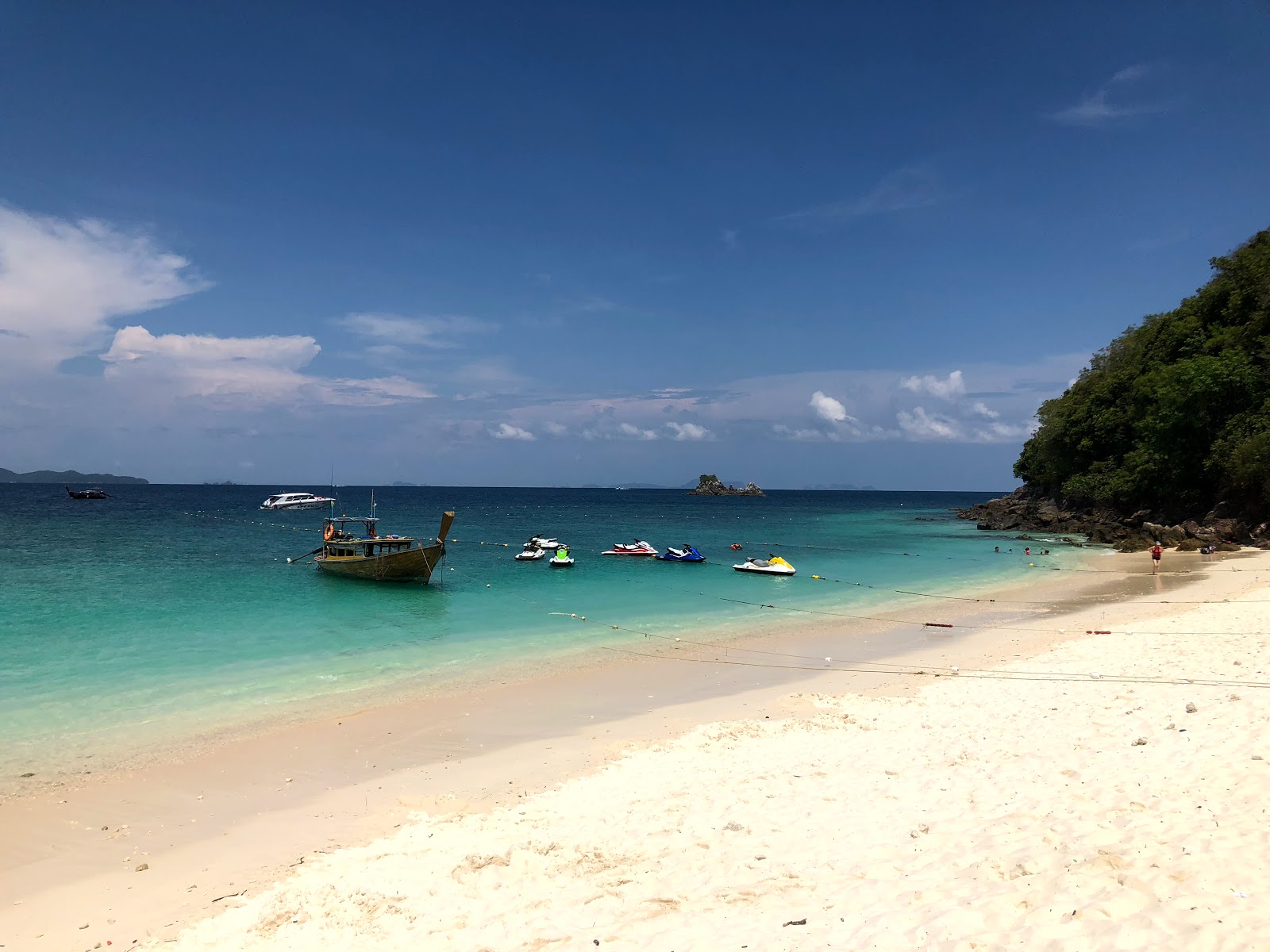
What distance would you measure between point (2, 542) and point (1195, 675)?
62062 millimetres

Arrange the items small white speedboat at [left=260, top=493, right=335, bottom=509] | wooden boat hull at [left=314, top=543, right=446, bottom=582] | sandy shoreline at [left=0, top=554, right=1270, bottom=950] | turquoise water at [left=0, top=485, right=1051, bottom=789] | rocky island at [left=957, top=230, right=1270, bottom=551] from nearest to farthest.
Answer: sandy shoreline at [left=0, top=554, right=1270, bottom=950] → turquoise water at [left=0, top=485, right=1051, bottom=789] → wooden boat hull at [left=314, top=543, right=446, bottom=582] → rocky island at [left=957, top=230, right=1270, bottom=551] → small white speedboat at [left=260, top=493, right=335, bottom=509]

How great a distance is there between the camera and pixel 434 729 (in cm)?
1272

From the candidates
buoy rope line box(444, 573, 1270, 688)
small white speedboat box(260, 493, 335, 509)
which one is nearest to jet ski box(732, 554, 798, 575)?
buoy rope line box(444, 573, 1270, 688)

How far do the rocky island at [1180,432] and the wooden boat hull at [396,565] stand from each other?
39313 millimetres

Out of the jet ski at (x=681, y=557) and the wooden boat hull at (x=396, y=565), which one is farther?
the jet ski at (x=681, y=557)

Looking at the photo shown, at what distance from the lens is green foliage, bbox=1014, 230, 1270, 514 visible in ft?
135

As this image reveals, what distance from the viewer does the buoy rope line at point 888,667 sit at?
11922 mm

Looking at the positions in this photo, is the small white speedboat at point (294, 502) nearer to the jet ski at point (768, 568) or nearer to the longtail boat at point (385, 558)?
the longtail boat at point (385, 558)

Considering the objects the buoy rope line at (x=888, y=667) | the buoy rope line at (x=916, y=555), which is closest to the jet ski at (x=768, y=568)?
the buoy rope line at (x=888, y=667)

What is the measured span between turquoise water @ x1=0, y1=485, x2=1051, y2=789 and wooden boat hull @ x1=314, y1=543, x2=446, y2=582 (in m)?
0.83

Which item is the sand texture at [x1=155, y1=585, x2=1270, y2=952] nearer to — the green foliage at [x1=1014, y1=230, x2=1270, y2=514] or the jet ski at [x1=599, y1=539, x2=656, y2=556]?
the jet ski at [x1=599, y1=539, x2=656, y2=556]

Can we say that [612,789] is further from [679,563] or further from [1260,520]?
[1260,520]

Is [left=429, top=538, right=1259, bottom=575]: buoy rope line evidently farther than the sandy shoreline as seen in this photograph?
Yes

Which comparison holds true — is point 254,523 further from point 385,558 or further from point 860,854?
point 860,854
